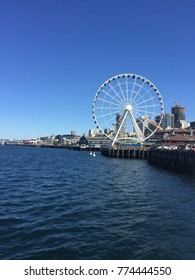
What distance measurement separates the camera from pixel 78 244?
45.1ft

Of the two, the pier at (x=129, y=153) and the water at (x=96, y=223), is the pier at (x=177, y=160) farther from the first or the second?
the pier at (x=129, y=153)

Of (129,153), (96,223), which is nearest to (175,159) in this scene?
(96,223)

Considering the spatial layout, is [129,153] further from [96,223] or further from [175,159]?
[96,223]

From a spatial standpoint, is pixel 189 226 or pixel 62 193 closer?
pixel 189 226

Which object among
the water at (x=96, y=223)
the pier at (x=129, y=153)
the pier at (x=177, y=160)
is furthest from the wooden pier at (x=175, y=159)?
the pier at (x=129, y=153)

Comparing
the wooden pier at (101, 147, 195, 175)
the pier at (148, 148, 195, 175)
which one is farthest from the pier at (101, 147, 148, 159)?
the pier at (148, 148, 195, 175)

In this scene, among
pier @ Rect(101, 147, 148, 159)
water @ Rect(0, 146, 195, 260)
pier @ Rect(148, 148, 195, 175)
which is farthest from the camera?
pier @ Rect(101, 147, 148, 159)

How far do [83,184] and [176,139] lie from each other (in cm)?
9993

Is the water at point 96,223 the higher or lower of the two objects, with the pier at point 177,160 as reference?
lower

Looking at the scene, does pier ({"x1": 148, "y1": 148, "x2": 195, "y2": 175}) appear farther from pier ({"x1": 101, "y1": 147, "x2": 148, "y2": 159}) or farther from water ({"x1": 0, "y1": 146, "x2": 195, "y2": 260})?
pier ({"x1": 101, "y1": 147, "x2": 148, "y2": 159})
